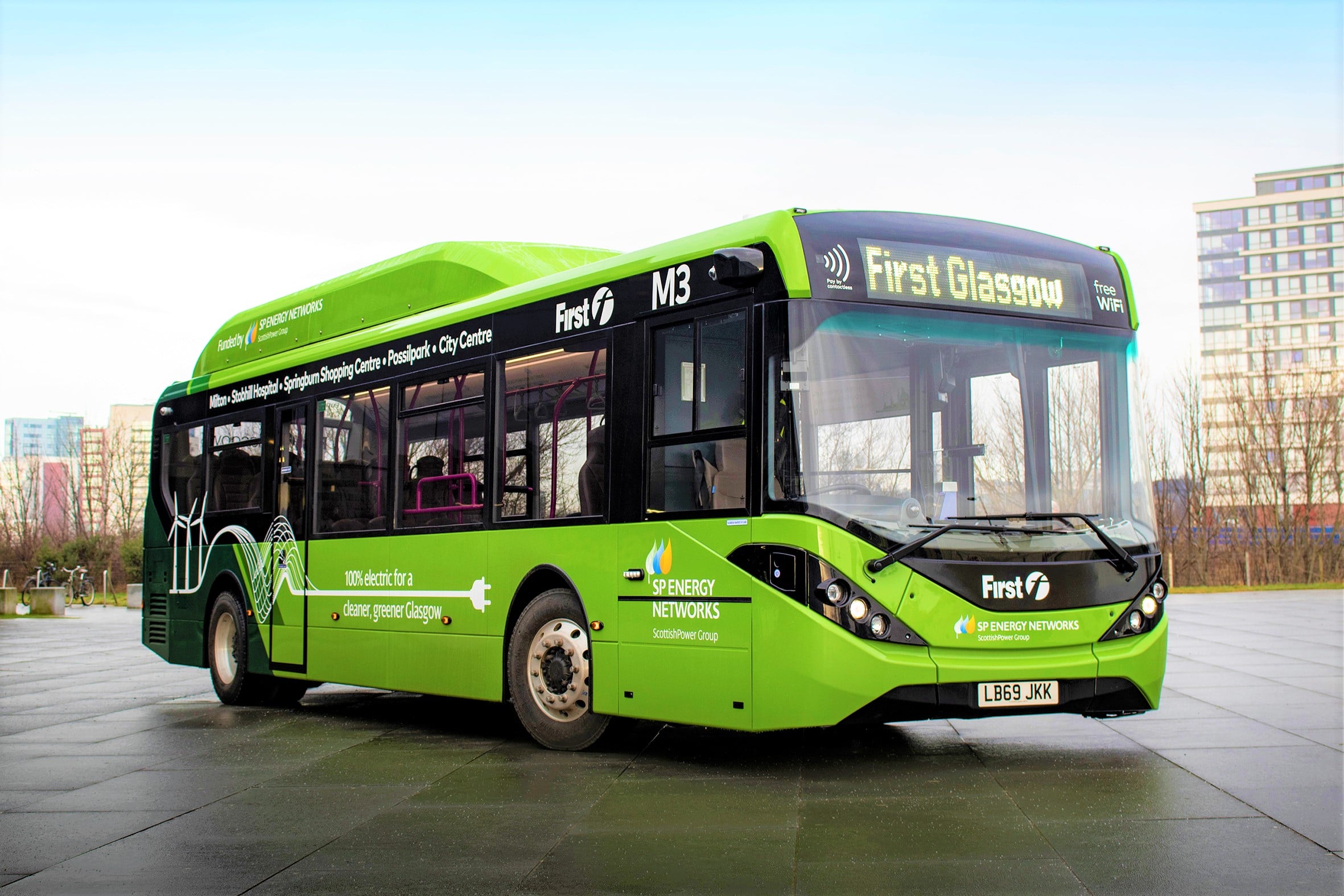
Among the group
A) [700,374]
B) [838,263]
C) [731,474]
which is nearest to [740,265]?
[838,263]

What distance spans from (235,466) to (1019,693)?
894 cm

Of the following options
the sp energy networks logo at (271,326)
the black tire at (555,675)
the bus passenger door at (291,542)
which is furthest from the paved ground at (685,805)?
the sp energy networks logo at (271,326)

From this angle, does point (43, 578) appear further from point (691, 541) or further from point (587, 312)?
point (691, 541)

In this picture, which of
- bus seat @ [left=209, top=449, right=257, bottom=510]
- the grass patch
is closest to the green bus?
bus seat @ [left=209, top=449, right=257, bottom=510]

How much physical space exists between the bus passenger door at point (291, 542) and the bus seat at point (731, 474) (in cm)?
569

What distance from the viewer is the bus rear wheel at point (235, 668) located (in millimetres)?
13453

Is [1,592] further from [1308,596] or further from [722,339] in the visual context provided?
[722,339]

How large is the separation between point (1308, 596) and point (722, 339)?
2723 centimetres

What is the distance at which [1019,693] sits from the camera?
768cm

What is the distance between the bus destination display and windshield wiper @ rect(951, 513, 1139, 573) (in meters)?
1.26

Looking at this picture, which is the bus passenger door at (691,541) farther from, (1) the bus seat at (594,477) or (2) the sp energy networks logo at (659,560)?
(1) the bus seat at (594,477)

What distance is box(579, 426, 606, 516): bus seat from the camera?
8.97m

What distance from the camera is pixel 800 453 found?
7609mm

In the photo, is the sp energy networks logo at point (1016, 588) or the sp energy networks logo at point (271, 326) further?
the sp energy networks logo at point (271, 326)
